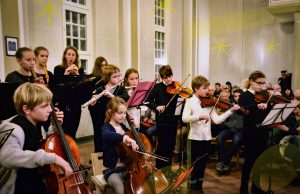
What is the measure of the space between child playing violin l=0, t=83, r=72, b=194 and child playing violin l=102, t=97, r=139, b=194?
0.65 m

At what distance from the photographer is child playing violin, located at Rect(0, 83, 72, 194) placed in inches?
53.9

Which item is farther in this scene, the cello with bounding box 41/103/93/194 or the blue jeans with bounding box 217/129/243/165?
the blue jeans with bounding box 217/129/243/165

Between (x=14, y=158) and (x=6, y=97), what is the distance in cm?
78

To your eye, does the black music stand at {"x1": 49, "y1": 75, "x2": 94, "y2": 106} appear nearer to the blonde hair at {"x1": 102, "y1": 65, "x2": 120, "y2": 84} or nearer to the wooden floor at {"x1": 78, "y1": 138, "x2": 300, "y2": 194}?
the blonde hair at {"x1": 102, "y1": 65, "x2": 120, "y2": 84}

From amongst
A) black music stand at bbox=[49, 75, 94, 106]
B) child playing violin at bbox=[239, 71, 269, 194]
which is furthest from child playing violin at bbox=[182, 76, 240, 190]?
black music stand at bbox=[49, 75, 94, 106]

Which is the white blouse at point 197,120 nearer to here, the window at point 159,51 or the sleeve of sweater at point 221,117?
the sleeve of sweater at point 221,117

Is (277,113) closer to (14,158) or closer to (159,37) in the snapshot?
(14,158)

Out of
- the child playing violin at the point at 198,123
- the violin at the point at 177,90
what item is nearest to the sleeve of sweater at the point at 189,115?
the child playing violin at the point at 198,123

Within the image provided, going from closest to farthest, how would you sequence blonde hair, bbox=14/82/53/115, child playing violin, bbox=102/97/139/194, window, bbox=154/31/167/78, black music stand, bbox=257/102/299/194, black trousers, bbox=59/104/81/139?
1. blonde hair, bbox=14/82/53/115
2. child playing violin, bbox=102/97/139/194
3. black music stand, bbox=257/102/299/194
4. black trousers, bbox=59/104/81/139
5. window, bbox=154/31/167/78

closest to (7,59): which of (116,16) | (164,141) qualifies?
(164,141)

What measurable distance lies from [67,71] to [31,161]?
1.97 metres

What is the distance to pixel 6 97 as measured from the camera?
1.97 meters

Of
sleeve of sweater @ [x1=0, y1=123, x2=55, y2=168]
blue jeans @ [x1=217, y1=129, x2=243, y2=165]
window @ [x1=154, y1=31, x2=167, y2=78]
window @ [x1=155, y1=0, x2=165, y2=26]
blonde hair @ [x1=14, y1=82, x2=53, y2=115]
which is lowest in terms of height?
Answer: blue jeans @ [x1=217, y1=129, x2=243, y2=165]

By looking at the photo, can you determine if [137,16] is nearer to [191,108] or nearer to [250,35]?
[191,108]
